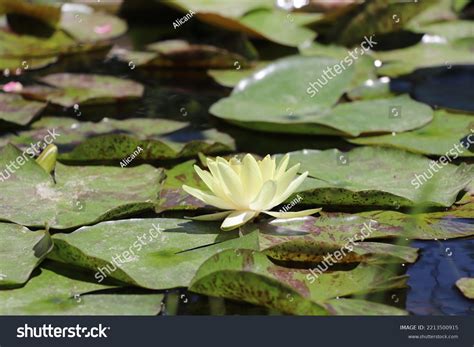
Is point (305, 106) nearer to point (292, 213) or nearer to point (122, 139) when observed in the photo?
point (122, 139)

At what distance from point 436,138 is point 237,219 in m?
0.93

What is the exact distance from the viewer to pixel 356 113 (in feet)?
9.03

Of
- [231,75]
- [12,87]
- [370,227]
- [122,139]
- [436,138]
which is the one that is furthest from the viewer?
[231,75]

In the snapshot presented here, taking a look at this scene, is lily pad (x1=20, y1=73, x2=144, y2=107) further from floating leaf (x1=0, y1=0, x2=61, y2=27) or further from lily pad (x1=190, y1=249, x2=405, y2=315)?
lily pad (x1=190, y1=249, x2=405, y2=315)

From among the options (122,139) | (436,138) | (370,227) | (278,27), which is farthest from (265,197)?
(278,27)

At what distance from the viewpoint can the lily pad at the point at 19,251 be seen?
1.70 meters

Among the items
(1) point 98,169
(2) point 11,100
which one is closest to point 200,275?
(1) point 98,169

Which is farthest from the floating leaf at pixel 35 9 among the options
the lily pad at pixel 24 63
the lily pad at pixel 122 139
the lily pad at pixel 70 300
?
the lily pad at pixel 70 300

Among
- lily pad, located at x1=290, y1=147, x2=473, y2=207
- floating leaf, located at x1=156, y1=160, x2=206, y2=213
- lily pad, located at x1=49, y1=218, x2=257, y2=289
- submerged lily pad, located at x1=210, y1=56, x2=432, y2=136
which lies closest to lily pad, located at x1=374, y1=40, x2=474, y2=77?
submerged lily pad, located at x1=210, y1=56, x2=432, y2=136

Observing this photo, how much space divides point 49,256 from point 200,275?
1.17ft

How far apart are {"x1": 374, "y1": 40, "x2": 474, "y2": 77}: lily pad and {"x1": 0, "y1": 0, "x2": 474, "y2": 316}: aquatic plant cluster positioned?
0.01 meters

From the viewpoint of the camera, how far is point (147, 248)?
5.99ft

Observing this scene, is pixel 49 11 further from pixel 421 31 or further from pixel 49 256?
pixel 49 256

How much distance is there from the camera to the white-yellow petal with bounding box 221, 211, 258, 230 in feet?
6.10
